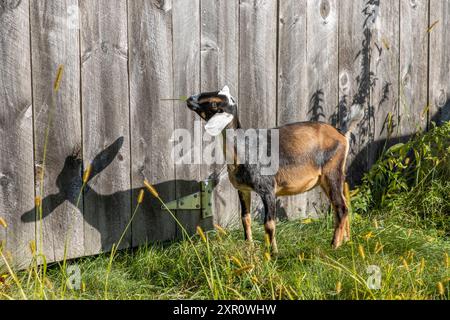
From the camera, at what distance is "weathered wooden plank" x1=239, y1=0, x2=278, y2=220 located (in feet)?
15.2

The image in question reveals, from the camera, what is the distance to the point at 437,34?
595 centimetres

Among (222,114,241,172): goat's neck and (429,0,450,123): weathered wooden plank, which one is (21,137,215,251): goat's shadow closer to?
(222,114,241,172): goat's neck

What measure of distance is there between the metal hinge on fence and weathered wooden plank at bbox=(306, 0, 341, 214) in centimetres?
94

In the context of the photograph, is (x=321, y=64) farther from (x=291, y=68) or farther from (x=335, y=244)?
(x=335, y=244)

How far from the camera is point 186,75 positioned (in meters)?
4.38

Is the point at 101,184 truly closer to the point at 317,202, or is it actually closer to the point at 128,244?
the point at 128,244

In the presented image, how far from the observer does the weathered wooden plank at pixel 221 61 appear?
4449mm

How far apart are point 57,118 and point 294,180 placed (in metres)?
1.48

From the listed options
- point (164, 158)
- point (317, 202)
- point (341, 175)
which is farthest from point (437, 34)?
point (164, 158)

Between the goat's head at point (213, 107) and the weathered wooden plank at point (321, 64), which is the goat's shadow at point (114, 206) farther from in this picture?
the weathered wooden plank at point (321, 64)

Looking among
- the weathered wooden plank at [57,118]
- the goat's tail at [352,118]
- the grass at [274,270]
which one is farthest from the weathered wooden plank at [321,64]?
the weathered wooden plank at [57,118]

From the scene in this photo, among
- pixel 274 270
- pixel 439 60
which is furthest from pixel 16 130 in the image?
pixel 439 60

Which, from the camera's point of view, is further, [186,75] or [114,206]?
[186,75]

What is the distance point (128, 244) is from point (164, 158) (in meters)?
0.61
